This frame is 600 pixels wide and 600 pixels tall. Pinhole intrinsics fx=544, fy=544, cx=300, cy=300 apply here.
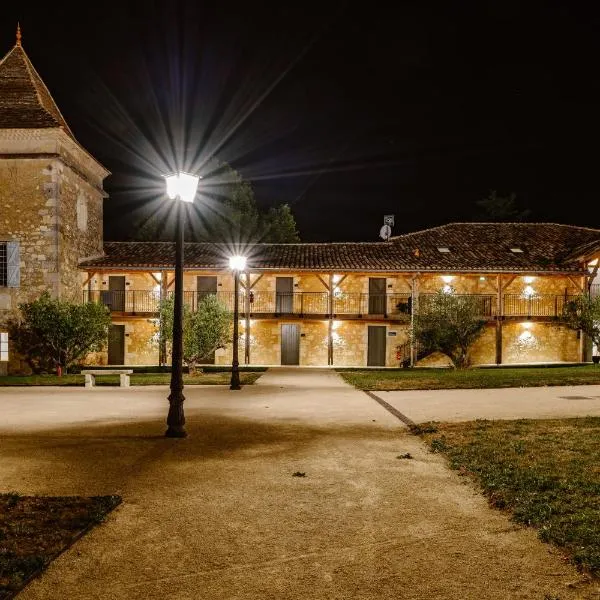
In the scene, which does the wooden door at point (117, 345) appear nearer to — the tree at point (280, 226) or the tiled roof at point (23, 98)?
the tiled roof at point (23, 98)

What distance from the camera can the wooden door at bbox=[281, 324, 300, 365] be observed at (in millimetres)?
27031

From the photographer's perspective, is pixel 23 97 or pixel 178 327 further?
pixel 23 97

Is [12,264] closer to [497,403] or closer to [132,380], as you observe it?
[132,380]

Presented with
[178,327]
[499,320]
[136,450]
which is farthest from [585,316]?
[136,450]

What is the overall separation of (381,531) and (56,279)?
69.0 feet

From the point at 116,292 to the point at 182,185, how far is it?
777 inches

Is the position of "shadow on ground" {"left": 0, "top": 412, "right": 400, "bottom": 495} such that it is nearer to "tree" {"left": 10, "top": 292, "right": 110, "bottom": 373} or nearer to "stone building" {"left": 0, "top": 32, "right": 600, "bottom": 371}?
"tree" {"left": 10, "top": 292, "right": 110, "bottom": 373}

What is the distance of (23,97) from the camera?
2311 cm

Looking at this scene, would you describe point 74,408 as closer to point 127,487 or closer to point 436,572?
point 127,487

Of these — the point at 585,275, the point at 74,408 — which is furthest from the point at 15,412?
the point at 585,275

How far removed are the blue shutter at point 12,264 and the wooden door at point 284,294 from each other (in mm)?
11479

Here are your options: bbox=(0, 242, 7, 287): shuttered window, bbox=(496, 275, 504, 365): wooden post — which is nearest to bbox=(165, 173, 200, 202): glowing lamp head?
bbox=(0, 242, 7, 287): shuttered window

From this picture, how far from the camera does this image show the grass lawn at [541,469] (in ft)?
13.8

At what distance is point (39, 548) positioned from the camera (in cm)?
393
